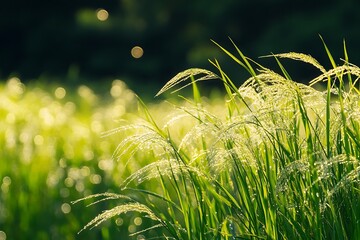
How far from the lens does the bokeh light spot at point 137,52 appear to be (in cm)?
2409

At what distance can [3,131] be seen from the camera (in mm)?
6137

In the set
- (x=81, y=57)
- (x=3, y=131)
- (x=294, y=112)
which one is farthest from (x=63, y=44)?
(x=294, y=112)

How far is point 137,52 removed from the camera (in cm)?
2434

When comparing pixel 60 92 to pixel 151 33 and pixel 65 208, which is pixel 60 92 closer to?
pixel 65 208

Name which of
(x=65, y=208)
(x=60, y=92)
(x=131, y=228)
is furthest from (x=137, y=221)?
(x=60, y=92)

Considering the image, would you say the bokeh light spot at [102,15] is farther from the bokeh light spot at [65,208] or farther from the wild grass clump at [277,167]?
the wild grass clump at [277,167]

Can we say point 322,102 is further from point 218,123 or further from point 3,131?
point 3,131

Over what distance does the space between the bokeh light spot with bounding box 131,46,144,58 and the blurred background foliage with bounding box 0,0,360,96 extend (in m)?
0.15

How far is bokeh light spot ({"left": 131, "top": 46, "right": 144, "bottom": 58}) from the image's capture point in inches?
949

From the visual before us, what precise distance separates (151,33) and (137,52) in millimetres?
807

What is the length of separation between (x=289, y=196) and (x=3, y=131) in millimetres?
3877

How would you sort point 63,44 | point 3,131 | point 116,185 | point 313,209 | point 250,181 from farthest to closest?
point 63,44, point 3,131, point 116,185, point 250,181, point 313,209

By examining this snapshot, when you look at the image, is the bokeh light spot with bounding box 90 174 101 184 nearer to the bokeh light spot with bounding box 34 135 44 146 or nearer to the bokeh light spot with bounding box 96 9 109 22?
the bokeh light spot with bounding box 34 135 44 146

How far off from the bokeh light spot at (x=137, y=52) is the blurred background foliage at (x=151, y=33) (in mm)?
Answer: 150
